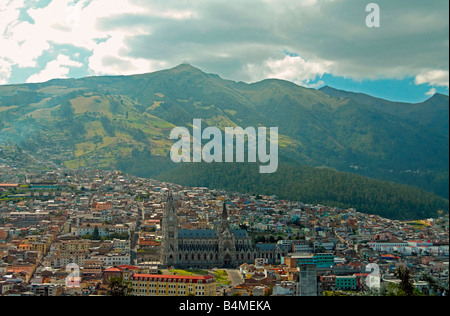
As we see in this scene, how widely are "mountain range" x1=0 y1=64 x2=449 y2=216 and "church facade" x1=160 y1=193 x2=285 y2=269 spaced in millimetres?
32135

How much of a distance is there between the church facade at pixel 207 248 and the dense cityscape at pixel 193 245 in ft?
0.27

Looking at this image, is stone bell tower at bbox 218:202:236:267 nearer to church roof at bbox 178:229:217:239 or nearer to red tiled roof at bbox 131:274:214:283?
church roof at bbox 178:229:217:239

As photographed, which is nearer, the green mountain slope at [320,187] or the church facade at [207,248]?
the church facade at [207,248]

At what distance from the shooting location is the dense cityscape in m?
29.2

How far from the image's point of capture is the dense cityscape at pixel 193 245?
2922cm

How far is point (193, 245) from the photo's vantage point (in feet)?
130

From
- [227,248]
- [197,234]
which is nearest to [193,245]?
[197,234]

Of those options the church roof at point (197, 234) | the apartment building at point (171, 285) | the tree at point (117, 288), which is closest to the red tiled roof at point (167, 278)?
the apartment building at point (171, 285)

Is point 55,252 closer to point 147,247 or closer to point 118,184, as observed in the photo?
point 147,247

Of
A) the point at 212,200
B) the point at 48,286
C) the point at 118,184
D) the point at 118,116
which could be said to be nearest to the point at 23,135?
the point at 118,116

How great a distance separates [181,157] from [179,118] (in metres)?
31.6

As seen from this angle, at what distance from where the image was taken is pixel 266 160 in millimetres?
89812

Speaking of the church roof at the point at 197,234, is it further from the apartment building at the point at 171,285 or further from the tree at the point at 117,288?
the tree at the point at 117,288
